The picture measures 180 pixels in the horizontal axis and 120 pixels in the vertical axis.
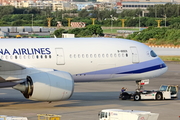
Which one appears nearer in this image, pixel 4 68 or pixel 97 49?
pixel 4 68

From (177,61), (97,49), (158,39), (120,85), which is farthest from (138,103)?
(158,39)

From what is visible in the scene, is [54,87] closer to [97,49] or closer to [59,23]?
[97,49]

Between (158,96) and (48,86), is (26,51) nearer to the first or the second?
(48,86)

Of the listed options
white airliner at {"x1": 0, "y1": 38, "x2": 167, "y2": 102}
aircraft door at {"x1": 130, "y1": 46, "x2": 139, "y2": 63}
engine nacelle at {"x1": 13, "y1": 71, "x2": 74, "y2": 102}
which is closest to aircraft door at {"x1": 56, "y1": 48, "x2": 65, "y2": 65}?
white airliner at {"x1": 0, "y1": 38, "x2": 167, "y2": 102}

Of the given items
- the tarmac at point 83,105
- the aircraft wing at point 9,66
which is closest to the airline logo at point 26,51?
the aircraft wing at point 9,66

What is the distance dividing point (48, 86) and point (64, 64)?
3466mm

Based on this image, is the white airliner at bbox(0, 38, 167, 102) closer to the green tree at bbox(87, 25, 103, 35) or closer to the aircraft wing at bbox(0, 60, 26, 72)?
the aircraft wing at bbox(0, 60, 26, 72)

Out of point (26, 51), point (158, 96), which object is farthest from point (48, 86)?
point (158, 96)

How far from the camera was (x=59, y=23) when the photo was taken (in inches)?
7067

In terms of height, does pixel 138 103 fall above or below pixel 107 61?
below

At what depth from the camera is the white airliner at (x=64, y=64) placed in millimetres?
30641

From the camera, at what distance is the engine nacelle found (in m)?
30.3

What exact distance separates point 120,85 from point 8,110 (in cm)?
1848

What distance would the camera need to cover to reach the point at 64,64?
1316 inches
